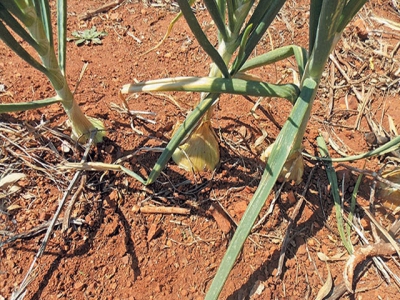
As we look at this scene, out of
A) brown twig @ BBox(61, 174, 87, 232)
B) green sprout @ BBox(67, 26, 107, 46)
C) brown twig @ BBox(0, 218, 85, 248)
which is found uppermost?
green sprout @ BBox(67, 26, 107, 46)

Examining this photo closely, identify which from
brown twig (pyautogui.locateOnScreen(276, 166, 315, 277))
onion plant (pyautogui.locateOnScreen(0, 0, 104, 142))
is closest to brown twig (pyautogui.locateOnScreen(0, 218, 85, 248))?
onion plant (pyautogui.locateOnScreen(0, 0, 104, 142))

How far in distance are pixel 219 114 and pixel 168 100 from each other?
0.19m

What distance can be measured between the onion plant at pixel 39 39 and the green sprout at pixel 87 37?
0.56m

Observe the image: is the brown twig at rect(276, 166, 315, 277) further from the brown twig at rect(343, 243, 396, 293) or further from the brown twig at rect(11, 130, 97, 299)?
the brown twig at rect(11, 130, 97, 299)

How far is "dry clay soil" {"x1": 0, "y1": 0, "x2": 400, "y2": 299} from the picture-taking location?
1.17 meters

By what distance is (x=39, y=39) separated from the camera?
3.24 ft

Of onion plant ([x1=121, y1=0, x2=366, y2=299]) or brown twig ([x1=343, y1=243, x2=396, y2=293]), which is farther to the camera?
brown twig ([x1=343, y1=243, x2=396, y2=293])

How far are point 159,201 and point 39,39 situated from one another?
58 centimetres

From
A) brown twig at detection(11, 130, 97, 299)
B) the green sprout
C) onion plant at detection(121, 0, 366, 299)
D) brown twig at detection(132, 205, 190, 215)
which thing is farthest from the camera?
the green sprout

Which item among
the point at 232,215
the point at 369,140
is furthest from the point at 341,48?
the point at 232,215

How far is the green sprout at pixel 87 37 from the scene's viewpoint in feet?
5.47

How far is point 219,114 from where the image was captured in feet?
4.83

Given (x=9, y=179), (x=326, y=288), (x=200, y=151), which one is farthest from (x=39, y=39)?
(x=326, y=288)

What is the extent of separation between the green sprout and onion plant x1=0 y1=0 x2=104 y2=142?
0.56 meters
